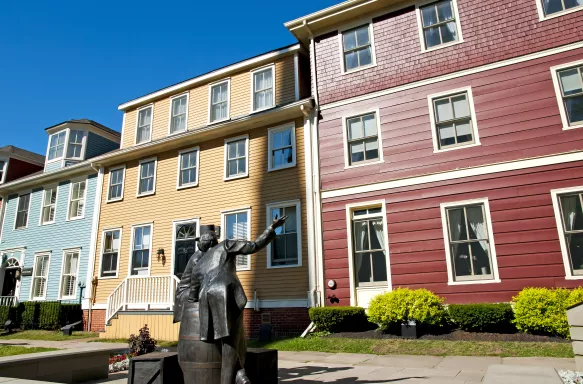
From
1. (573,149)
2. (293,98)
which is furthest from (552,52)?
(293,98)

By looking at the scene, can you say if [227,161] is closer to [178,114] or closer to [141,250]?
[178,114]

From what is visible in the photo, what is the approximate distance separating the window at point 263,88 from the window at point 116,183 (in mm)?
6761

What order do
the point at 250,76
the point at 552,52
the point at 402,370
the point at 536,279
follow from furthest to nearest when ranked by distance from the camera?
1. the point at 250,76
2. the point at 552,52
3. the point at 536,279
4. the point at 402,370

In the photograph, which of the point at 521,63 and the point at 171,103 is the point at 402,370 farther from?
the point at 171,103

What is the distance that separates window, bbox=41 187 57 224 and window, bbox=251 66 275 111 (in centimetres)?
1141

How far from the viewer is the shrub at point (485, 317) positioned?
8891 mm

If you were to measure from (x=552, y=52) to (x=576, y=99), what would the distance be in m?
1.39

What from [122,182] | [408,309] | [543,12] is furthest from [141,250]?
[543,12]

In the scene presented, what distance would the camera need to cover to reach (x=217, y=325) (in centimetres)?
372

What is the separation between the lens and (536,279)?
30.3ft

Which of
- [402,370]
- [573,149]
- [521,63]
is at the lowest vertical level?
[402,370]

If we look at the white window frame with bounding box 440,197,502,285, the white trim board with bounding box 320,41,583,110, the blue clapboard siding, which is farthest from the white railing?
the white window frame with bounding box 440,197,502,285

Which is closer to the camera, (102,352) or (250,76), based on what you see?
(102,352)

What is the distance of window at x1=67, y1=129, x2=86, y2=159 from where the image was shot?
67.2ft
